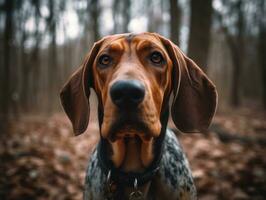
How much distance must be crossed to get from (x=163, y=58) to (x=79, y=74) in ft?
2.73

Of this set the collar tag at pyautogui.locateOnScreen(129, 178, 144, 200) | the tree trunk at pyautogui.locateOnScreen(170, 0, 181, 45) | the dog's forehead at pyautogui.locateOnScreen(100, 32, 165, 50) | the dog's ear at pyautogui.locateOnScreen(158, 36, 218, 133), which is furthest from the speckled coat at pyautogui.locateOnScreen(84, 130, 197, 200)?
the tree trunk at pyautogui.locateOnScreen(170, 0, 181, 45)

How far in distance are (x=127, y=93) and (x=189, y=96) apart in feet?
2.89

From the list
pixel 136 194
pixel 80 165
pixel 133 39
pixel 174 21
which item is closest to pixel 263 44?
pixel 174 21

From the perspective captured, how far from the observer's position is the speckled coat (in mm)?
2703

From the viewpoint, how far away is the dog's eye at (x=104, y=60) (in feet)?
8.90

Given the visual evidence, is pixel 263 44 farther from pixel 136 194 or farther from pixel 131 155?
pixel 136 194

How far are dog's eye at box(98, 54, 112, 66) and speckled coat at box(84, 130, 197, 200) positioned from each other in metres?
0.98

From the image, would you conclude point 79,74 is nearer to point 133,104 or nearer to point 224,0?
point 133,104

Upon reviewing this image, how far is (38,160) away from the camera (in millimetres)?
5359

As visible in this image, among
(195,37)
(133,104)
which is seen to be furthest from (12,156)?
(195,37)

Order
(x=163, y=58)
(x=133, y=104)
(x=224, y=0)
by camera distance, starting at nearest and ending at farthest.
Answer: (x=133, y=104) < (x=163, y=58) < (x=224, y=0)

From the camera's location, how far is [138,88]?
2.13m

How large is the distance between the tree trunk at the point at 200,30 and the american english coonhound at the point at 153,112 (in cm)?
431

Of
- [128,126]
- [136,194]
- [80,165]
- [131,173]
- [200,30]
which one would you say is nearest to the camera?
[128,126]
